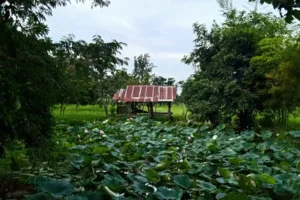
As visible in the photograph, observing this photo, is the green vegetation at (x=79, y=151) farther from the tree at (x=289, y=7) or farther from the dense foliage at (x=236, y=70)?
the dense foliage at (x=236, y=70)

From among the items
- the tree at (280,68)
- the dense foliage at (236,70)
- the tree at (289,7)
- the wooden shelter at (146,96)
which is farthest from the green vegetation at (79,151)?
the wooden shelter at (146,96)

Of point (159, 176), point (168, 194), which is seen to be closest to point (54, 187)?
point (168, 194)

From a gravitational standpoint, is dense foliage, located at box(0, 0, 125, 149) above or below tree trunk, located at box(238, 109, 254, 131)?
above

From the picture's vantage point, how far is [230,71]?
8.70 m

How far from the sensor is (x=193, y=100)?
8.95 meters

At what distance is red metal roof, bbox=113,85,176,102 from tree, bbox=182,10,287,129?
2.85 meters

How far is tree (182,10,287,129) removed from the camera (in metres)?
8.39

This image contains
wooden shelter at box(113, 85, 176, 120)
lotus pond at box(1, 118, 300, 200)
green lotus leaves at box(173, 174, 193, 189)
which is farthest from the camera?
wooden shelter at box(113, 85, 176, 120)

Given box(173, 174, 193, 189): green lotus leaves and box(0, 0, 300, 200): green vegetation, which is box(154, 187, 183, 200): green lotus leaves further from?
box(173, 174, 193, 189): green lotus leaves

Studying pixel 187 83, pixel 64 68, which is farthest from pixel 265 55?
pixel 64 68

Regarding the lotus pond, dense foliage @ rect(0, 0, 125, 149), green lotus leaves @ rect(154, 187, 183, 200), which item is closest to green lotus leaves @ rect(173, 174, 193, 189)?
the lotus pond

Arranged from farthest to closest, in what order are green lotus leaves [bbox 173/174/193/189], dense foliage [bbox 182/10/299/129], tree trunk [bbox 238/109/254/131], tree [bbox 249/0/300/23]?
tree trunk [bbox 238/109/254/131], dense foliage [bbox 182/10/299/129], green lotus leaves [bbox 173/174/193/189], tree [bbox 249/0/300/23]

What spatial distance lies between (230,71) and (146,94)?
454 cm

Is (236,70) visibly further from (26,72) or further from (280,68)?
(26,72)
